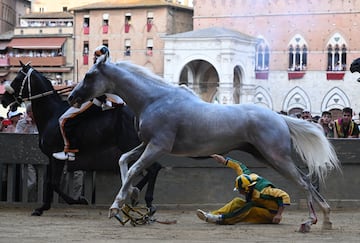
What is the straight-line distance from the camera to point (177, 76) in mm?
71875

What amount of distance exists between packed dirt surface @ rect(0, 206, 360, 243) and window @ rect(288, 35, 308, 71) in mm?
58679

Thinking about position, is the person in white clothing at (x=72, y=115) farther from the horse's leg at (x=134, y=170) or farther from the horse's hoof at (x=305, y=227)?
the horse's hoof at (x=305, y=227)

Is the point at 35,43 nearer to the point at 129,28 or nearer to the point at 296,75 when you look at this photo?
the point at 129,28

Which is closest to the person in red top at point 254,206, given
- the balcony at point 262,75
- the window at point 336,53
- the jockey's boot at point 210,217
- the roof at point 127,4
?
the jockey's boot at point 210,217

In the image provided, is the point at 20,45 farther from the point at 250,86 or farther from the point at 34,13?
the point at 250,86

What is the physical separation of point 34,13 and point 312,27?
34.3 metres

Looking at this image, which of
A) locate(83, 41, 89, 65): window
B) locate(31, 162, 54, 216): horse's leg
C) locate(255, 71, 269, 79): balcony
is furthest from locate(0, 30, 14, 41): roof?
locate(31, 162, 54, 216): horse's leg

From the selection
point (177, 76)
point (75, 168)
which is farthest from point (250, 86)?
point (75, 168)

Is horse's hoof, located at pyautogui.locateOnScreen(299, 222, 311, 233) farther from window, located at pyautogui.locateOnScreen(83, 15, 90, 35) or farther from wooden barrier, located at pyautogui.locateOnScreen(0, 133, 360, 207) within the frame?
window, located at pyautogui.locateOnScreen(83, 15, 90, 35)

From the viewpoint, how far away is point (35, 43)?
85.3 metres

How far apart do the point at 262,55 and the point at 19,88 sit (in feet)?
199

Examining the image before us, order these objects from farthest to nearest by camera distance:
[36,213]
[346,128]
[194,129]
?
[346,128]
[36,213]
[194,129]

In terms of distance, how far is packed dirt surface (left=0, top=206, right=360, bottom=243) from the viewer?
998 centimetres

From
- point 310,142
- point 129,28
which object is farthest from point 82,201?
point 129,28
